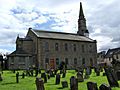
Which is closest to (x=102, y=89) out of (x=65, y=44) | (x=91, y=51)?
(x=65, y=44)

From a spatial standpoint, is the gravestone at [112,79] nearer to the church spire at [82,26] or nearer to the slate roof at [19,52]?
the slate roof at [19,52]

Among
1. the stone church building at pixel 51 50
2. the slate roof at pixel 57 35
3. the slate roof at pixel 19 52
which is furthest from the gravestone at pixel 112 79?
Result: the slate roof at pixel 57 35

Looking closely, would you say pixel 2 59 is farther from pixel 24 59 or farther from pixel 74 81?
pixel 74 81

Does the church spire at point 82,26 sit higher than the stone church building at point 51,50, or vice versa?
the church spire at point 82,26

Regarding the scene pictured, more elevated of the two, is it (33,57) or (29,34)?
(29,34)

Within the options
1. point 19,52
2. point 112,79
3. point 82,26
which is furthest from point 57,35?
point 112,79

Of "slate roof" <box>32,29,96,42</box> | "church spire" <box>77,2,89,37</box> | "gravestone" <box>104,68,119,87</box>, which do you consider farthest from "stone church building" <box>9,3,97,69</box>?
"gravestone" <box>104,68,119,87</box>

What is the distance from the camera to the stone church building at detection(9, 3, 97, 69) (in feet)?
160

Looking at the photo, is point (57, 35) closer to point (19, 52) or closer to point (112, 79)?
point (19, 52)

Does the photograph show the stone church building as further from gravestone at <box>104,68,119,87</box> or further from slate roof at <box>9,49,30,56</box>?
gravestone at <box>104,68,119,87</box>

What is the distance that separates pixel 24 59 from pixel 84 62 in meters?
16.0

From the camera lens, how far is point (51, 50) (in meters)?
51.3

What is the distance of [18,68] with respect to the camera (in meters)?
47.6

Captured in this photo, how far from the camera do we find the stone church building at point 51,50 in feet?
160
